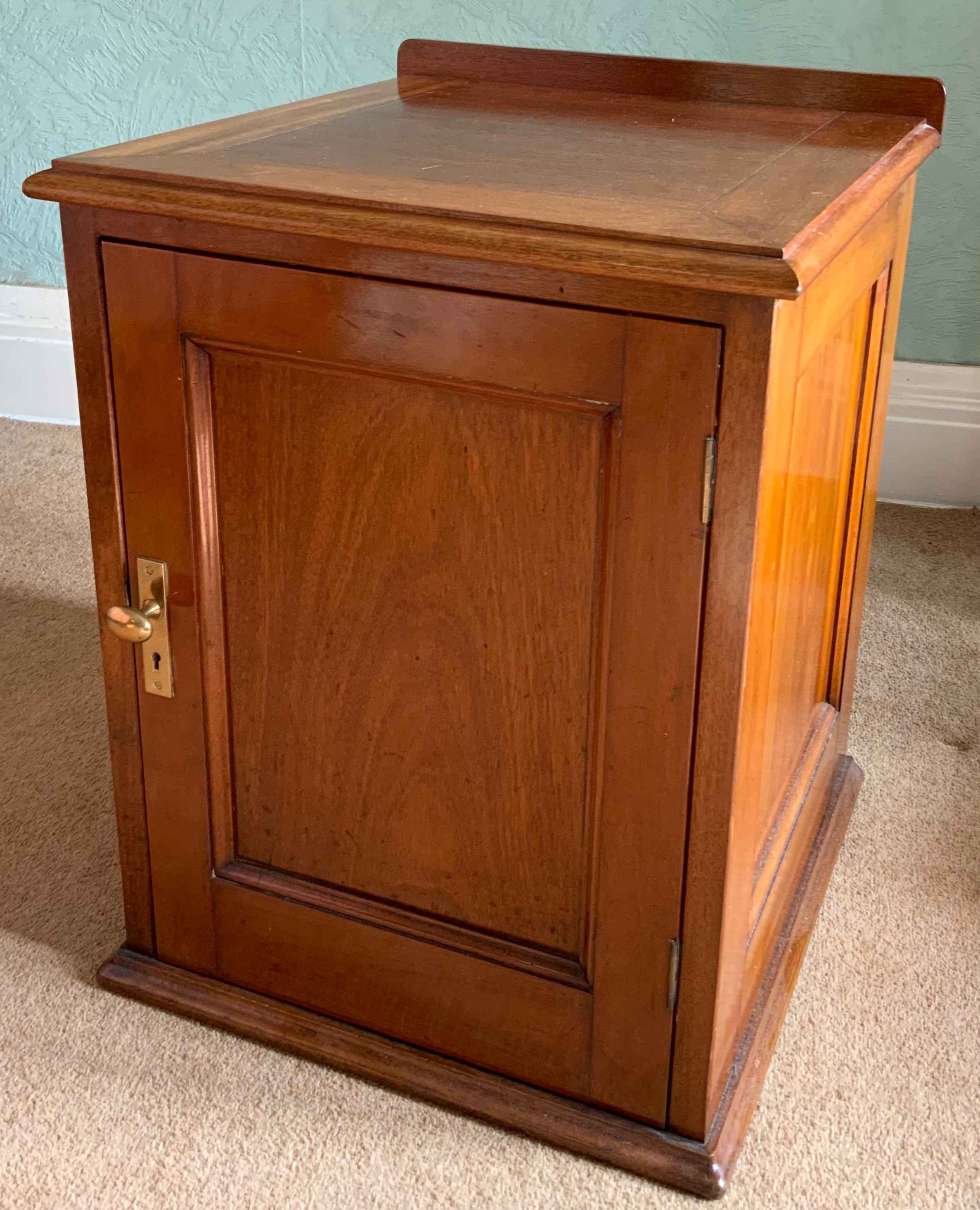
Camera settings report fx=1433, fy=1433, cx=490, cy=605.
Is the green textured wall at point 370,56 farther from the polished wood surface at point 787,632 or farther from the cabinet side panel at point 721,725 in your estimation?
the cabinet side panel at point 721,725

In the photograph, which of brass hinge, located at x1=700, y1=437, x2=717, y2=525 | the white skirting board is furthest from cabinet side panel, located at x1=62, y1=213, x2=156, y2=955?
the white skirting board

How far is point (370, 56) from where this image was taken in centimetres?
249

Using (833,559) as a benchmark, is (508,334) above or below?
above

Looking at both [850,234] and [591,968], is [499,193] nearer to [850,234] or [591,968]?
[850,234]

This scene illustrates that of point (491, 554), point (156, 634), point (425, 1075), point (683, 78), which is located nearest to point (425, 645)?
point (491, 554)

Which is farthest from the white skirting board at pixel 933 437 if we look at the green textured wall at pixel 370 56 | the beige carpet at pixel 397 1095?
the beige carpet at pixel 397 1095

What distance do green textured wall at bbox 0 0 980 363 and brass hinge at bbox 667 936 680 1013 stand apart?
1.59 metres

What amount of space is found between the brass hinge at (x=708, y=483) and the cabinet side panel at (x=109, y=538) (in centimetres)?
52

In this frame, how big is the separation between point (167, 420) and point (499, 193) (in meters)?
0.34

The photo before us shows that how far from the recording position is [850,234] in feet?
3.51

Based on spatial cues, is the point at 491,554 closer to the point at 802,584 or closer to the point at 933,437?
the point at 802,584

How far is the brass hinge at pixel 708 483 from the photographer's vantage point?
1.01m

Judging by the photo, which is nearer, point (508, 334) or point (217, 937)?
point (508, 334)

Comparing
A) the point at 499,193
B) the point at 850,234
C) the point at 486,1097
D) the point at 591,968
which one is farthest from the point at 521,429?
the point at 486,1097
